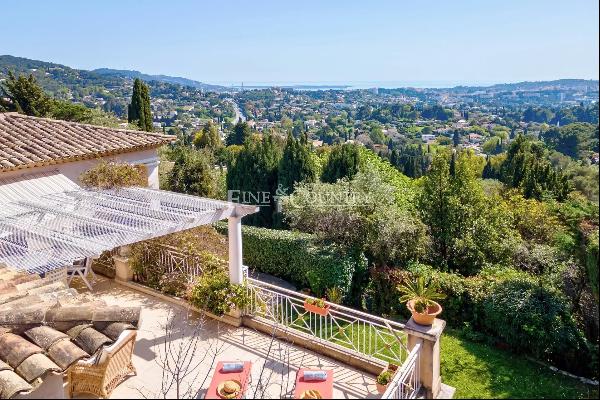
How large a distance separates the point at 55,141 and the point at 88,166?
1.41m

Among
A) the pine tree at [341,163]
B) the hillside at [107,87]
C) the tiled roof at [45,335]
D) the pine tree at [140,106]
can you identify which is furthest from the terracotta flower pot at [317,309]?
the hillside at [107,87]

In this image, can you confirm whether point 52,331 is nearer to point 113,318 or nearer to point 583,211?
point 113,318

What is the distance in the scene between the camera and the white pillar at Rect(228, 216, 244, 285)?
34.0 ft

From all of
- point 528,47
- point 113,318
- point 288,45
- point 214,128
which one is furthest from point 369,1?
point 214,128

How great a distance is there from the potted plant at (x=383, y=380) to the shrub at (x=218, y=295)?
372 cm

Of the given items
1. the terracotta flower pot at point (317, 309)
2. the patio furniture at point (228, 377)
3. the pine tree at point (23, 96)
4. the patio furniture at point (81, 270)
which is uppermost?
the pine tree at point (23, 96)

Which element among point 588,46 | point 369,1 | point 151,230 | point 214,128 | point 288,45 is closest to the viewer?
point 588,46

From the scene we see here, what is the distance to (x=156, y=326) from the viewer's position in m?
10.2

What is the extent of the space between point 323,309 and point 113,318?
4.63m

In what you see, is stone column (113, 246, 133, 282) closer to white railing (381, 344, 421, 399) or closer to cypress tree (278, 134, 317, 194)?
white railing (381, 344, 421, 399)

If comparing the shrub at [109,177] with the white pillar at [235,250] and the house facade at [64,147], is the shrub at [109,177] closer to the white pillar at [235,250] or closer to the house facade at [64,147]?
the house facade at [64,147]

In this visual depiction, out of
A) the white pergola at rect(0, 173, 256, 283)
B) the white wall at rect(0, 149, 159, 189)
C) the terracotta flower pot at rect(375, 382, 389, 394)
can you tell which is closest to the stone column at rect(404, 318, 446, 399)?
the terracotta flower pot at rect(375, 382, 389, 394)

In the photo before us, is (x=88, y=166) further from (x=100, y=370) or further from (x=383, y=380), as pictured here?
(x=383, y=380)

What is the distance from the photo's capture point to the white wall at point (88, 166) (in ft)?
42.9
